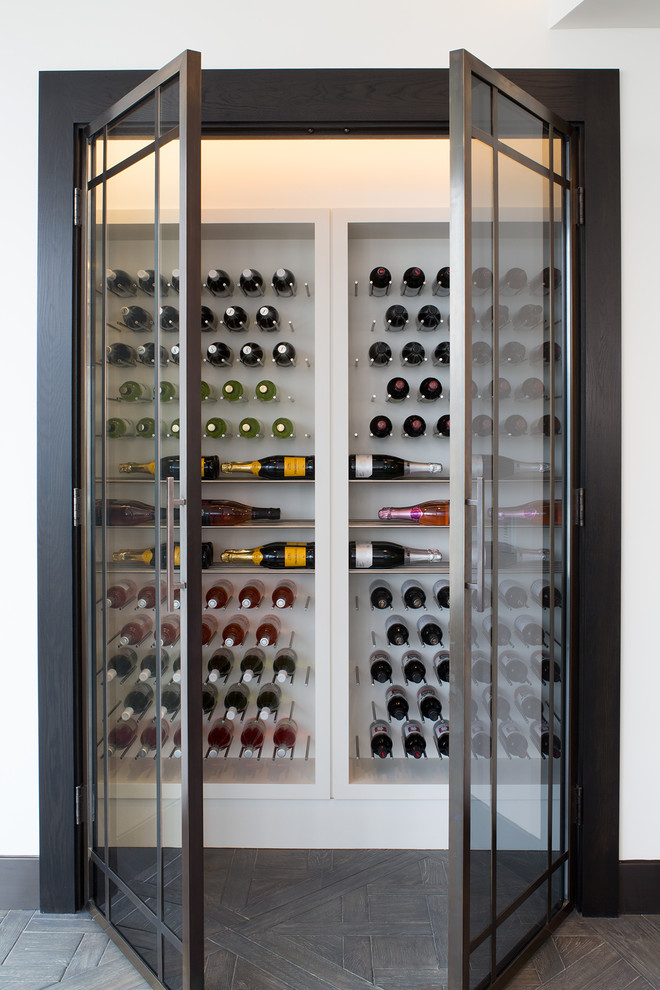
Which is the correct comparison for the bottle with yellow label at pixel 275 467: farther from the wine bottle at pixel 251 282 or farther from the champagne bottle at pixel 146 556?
the champagne bottle at pixel 146 556

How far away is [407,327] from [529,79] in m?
0.95

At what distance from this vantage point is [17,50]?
2027 millimetres

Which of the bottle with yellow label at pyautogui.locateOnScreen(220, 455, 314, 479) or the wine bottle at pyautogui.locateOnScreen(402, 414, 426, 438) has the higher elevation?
the wine bottle at pyautogui.locateOnScreen(402, 414, 426, 438)

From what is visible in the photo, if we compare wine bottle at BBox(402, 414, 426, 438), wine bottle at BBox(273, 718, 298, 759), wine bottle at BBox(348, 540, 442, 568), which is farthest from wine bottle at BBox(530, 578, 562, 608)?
wine bottle at BBox(273, 718, 298, 759)

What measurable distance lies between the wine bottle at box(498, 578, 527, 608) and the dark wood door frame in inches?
13.2

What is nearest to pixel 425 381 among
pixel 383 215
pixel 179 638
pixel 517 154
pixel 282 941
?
pixel 383 215

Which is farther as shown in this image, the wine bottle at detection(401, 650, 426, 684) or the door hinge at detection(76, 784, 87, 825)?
the wine bottle at detection(401, 650, 426, 684)

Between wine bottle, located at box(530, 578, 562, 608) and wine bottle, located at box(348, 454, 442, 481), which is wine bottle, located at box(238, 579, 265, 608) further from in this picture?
wine bottle, located at box(530, 578, 562, 608)

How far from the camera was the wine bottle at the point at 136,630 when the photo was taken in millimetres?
1710

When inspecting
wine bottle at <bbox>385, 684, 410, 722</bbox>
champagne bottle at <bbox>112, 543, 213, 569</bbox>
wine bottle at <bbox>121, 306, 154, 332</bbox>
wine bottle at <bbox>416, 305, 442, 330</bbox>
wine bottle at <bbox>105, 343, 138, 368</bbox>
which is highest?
wine bottle at <bbox>416, 305, 442, 330</bbox>

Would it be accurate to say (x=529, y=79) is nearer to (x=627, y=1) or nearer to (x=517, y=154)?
(x=627, y=1)

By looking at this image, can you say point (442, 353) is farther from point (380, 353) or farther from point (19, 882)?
point (19, 882)

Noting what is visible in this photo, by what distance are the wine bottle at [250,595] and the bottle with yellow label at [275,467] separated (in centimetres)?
45

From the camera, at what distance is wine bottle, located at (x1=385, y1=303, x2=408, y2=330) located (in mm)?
2568
